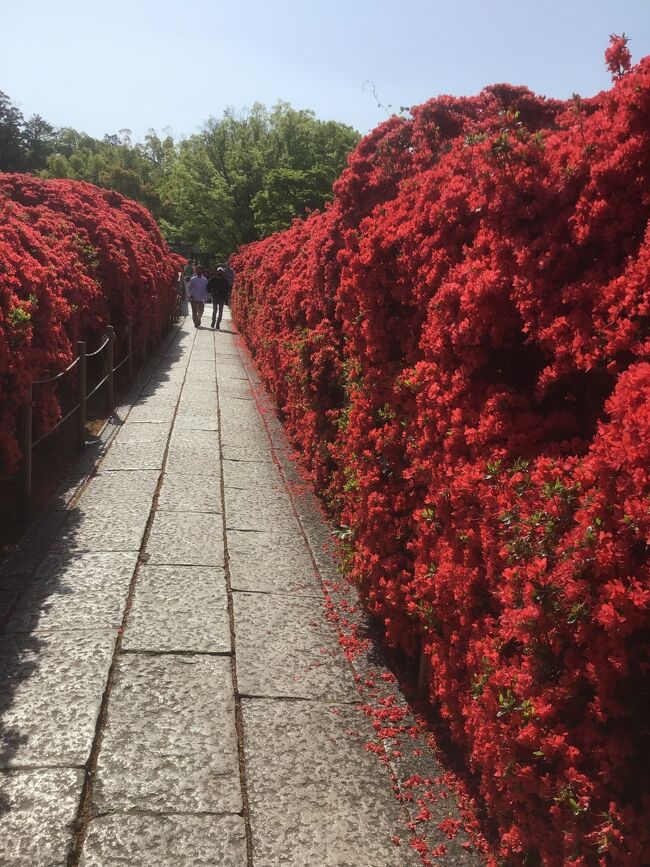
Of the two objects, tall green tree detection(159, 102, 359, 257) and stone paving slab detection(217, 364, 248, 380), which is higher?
tall green tree detection(159, 102, 359, 257)

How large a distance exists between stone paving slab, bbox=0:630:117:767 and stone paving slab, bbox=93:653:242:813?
4.4 inches

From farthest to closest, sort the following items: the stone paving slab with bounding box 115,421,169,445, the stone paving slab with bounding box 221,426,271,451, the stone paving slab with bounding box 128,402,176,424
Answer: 1. the stone paving slab with bounding box 128,402,176,424
2. the stone paving slab with bounding box 221,426,271,451
3. the stone paving slab with bounding box 115,421,169,445

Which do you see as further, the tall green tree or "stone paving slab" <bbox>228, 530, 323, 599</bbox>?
the tall green tree

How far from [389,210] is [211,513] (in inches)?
113

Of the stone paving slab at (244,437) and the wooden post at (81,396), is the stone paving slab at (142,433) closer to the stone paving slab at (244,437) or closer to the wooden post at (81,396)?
the wooden post at (81,396)

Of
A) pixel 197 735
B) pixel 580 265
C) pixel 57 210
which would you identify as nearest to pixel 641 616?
pixel 580 265

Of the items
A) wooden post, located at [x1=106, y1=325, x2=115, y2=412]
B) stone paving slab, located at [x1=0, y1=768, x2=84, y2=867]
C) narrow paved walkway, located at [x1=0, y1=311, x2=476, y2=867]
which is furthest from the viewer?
wooden post, located at [x1=106, y1=325, x2=115, y2=412]

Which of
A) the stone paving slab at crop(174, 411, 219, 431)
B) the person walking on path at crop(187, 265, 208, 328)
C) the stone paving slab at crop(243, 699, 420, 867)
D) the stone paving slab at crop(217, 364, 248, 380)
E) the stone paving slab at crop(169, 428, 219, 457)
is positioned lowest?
the stone paving slab at crop(243, 699, 420, 867)

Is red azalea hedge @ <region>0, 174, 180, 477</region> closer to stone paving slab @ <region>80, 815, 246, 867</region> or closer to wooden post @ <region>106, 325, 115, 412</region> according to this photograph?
wooden post @ <region>106, 325, 115, 412</region>

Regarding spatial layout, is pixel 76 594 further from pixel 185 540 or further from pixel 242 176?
pixel 242 176

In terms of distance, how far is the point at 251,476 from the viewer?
719 cm

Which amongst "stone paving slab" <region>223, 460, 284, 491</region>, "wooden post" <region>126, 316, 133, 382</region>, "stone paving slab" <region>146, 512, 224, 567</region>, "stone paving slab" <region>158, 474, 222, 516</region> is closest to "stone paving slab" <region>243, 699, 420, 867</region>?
"stone paving slab" <region>146, 512, 224, 567</region>

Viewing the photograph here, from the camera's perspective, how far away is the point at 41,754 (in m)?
2.99

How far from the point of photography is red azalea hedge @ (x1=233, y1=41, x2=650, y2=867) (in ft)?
6.49
